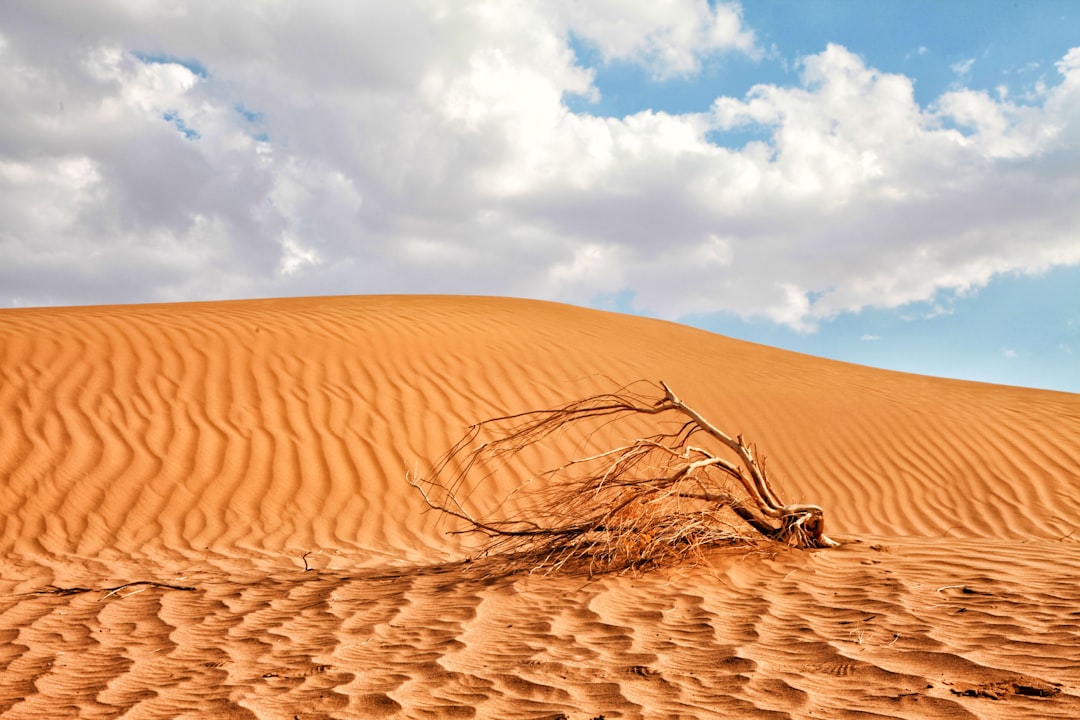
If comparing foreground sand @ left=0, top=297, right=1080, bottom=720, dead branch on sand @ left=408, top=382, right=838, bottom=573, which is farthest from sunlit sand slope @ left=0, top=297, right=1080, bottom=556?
dead branch on sand @ left=408, top=382, right=838, bottom=573

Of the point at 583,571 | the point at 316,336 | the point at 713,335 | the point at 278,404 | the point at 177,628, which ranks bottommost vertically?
the point at 177,628

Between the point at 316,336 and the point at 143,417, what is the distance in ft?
9.05

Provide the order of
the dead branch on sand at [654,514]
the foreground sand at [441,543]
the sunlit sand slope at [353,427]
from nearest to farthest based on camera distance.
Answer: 1. the foreground sand at [441,543]
2. the dead branch on sand at [654,514]
3. the sunlit sand slope at [353,427]

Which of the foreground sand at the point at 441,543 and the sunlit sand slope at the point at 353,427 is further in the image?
the sunlit sand slope at the point at 353,427

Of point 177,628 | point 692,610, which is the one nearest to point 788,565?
point 692,610

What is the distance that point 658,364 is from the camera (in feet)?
38.8

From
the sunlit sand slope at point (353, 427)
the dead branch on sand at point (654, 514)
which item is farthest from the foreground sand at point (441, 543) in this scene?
the dead branch on sand at point (654, 514)

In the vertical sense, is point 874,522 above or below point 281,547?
above

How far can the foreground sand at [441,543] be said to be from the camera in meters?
2.86

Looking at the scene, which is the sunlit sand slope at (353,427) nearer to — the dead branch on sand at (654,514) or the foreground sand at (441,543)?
the foreground sand at (441,543)

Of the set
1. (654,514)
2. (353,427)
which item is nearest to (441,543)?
(353,427)

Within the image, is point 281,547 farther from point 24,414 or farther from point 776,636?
point 776,636

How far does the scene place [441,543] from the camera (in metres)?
6.83

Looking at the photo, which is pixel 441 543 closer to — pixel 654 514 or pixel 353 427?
pixel 353 427
